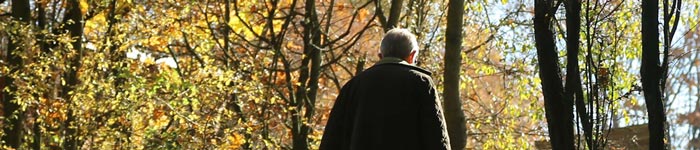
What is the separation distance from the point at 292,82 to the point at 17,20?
3330 millimetres

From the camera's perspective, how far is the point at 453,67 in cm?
895

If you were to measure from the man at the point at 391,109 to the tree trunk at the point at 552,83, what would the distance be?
1.06 meters

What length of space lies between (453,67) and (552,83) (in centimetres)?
536

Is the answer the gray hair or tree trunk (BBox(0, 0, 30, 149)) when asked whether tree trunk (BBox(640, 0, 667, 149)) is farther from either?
tree trunk (BBox(0, 0, 30, 149))

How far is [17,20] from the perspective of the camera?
9977mm

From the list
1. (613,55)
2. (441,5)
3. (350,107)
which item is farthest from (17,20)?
(613,55)

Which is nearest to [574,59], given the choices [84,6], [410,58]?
Result: [410,58]

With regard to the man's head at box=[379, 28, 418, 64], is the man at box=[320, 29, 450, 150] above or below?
below

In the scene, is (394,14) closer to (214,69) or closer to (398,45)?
(214,69)

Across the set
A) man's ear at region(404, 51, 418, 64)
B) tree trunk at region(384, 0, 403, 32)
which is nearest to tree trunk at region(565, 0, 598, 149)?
man's ear at region(404, 51, 418, 64)

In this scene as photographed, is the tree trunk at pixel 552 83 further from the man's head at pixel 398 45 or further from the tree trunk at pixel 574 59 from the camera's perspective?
the man's head at pixel 398 45

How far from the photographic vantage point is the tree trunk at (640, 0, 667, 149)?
324 cm

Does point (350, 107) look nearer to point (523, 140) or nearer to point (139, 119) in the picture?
point (139, 119)

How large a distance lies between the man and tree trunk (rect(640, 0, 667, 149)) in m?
1.47
